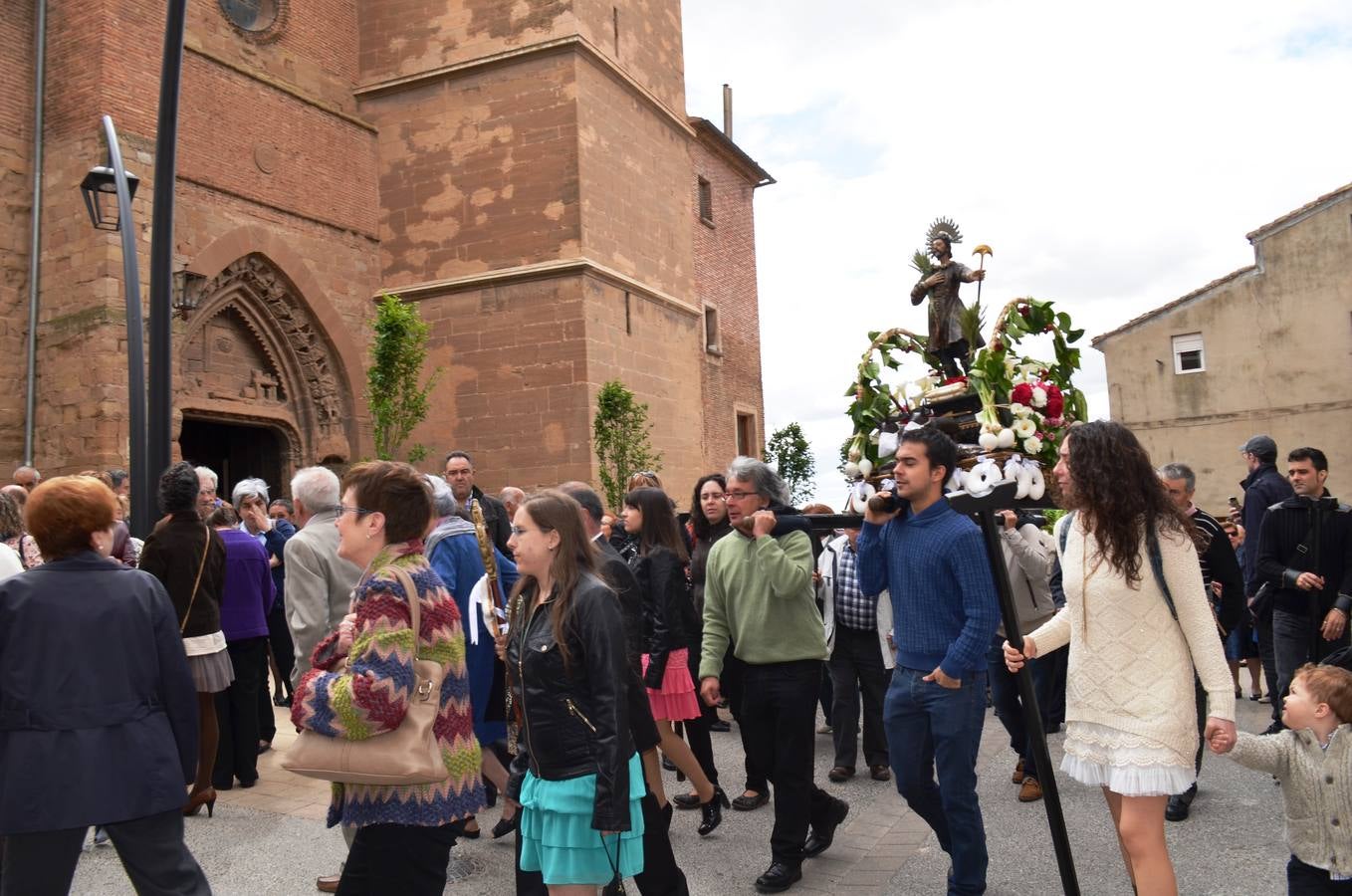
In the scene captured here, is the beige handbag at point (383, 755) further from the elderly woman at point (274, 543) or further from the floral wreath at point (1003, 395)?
the elderly woman at point (274, 543)

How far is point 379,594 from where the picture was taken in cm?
300

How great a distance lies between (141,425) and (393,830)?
19.8ft

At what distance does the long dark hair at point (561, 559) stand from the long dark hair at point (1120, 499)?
1.68 metres

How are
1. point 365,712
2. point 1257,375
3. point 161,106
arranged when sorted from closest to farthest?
1. point 365,712
2. point 161,106
3. point 1257,375

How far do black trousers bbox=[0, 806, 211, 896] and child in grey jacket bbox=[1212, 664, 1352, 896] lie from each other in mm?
3449

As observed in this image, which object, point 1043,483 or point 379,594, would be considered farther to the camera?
point 1043,483

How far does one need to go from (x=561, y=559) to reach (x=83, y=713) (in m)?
1.61

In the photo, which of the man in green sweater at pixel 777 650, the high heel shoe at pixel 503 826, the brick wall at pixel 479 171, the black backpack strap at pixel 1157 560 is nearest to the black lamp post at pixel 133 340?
the high heel shoe at pixel 503 826

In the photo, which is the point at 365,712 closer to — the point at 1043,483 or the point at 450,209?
the point at 1043,483

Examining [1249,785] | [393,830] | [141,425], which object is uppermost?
[141,425]

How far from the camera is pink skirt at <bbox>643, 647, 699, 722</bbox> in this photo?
5.74 meters

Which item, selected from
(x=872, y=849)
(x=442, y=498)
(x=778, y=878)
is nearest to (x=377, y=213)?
(x=442, y=498)

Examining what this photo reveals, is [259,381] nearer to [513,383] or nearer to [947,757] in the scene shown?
[513,383]

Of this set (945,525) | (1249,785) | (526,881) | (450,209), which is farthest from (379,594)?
(450,209)
